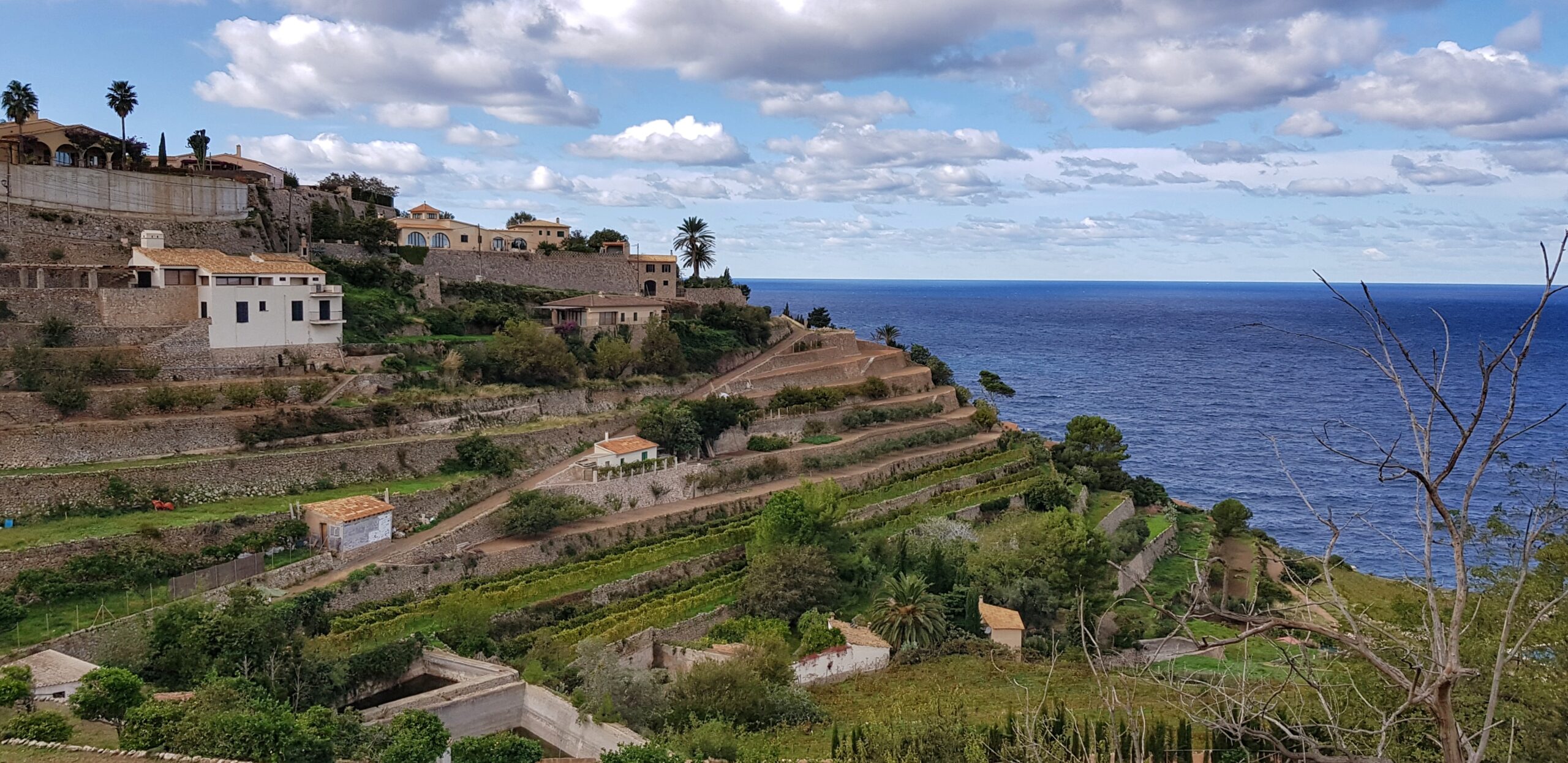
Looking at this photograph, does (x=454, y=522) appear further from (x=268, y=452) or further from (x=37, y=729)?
(x=37, y=729)

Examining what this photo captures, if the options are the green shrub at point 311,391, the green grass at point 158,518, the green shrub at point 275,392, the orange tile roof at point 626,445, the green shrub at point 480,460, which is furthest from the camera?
the orange tile roof at point 626,445

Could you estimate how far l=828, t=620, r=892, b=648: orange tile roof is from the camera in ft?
88.7

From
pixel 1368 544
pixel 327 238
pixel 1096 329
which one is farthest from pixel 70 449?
pixel 1096 329

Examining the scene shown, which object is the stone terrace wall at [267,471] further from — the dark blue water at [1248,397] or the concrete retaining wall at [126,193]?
the dark blue water at [1248,397]

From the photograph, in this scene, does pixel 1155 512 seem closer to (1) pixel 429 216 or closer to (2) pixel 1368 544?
(2) pixel 1368 544

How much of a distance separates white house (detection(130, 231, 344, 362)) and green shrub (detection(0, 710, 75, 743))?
18.6m

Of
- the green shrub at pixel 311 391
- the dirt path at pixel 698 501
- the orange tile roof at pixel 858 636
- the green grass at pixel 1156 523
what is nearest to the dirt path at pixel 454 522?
the dirt path at pixel 698 501

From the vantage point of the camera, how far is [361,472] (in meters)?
30.1

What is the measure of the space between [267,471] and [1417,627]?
27.6 m

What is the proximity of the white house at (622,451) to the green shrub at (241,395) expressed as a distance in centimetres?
1010

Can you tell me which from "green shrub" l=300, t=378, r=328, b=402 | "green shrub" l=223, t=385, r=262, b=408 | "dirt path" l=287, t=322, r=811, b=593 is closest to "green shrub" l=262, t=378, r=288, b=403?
"green shrub" l=223, t=385, r=262, b=408

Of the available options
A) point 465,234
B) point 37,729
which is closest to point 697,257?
point 465,234

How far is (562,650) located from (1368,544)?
34.4 metres

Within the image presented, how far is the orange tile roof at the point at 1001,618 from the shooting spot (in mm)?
29188
